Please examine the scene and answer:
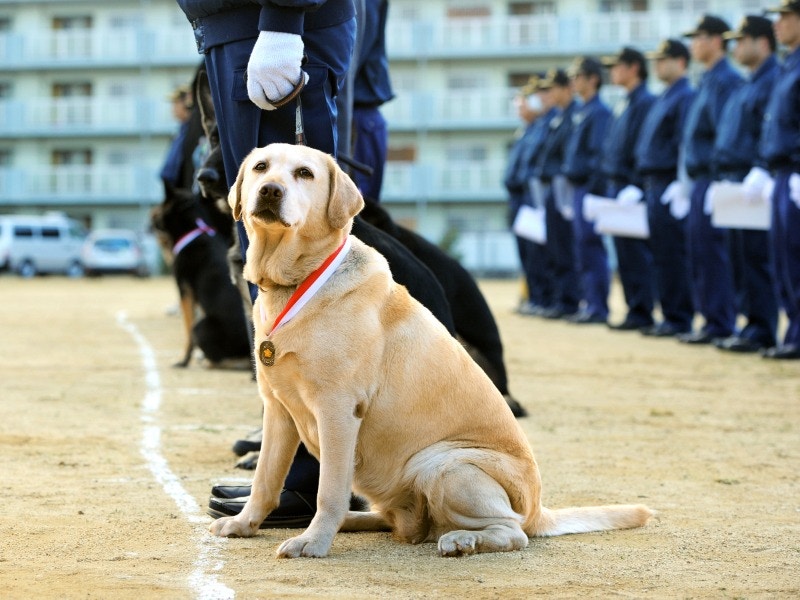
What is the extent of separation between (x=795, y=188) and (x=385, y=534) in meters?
7.52

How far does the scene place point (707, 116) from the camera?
1324 cm

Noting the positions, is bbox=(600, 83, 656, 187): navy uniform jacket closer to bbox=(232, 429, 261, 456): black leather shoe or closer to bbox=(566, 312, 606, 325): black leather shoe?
bbox=(566, 312, 606, 325): black leather shoe

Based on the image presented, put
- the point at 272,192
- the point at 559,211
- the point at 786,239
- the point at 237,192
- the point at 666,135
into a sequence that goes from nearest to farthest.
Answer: the point at 272,192 < the point at 237,192 < the point at 786,239 < the point at 666,135 < the point at 559,211

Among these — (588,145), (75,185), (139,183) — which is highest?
(588,145)

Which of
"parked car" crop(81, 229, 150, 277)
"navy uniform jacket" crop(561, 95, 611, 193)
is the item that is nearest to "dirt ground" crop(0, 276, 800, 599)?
"navy uniform jacket" crop(561, 95, 611, 193)

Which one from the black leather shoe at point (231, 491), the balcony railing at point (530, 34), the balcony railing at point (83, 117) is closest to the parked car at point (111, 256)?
the balcony railing at point (83, 117)

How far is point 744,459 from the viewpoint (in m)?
6.13

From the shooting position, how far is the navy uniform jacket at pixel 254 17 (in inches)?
171

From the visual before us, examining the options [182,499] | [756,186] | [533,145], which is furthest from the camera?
[533,145]

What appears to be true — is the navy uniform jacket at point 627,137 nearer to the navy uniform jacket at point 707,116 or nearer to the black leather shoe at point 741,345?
the navy uniform jacket at point 707,116

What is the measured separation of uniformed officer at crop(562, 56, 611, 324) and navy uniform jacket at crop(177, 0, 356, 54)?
12.6 m

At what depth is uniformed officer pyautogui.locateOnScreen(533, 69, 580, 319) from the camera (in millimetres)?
18094

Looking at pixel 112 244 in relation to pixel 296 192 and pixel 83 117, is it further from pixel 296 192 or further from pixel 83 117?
pixel 296 192

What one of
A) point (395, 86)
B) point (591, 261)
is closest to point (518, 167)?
point (591, 261)
